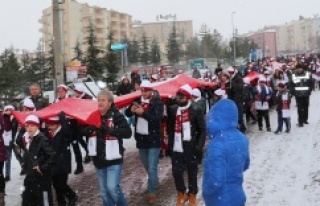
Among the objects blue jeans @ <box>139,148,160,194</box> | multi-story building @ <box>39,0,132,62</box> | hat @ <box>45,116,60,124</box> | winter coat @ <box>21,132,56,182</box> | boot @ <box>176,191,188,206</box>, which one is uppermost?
multi-story building @ <box>39,0,132,62</box>

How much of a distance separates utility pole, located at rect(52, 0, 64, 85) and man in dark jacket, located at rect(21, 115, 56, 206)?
7.31m

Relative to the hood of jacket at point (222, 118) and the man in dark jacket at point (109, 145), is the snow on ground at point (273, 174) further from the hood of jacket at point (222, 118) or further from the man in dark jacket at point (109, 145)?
the hood of jacket at point (222, 118)

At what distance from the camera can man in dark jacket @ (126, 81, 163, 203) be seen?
297 inches

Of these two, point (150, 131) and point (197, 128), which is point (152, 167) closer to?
point (150, 131)

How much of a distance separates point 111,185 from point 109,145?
520 mm

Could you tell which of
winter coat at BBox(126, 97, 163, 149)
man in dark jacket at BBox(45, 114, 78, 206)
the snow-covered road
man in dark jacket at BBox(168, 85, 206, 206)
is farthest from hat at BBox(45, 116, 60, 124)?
the snow-covered road

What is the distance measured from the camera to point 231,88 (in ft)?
43.7

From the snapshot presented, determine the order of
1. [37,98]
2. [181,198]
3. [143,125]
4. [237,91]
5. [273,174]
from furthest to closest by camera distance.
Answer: [237,91]
[37,98]
[273,174]
[143,125]
[181,198]

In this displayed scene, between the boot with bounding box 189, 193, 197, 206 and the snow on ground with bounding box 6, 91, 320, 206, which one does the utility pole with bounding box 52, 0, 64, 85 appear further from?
the boot with bounding box 189, 193, 197, 206

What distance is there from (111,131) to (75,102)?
2.18m

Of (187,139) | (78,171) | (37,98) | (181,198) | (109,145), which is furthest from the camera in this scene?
(78,171)

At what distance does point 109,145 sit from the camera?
6.41m

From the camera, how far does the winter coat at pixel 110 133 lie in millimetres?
6350

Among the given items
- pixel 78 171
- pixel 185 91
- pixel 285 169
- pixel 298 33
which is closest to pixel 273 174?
pixel 285 169
